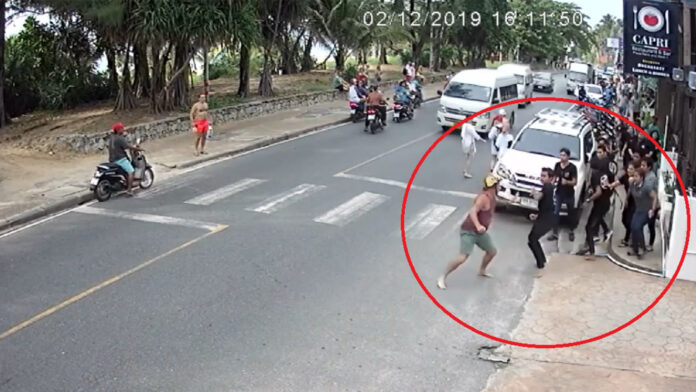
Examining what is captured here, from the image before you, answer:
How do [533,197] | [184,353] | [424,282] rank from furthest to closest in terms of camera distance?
[533,197]
[424,282]
[184,353]

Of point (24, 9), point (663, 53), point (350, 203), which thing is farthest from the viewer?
point (24, 9)

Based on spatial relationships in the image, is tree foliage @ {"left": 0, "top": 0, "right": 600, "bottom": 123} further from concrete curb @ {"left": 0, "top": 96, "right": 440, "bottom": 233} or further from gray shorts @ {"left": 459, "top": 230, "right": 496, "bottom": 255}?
gray shorts @ {"left": 459, "top": 230, "right": 496, "bottom": 255}

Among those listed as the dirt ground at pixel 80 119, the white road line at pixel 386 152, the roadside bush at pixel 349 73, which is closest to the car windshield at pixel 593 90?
the roadside bush at pixel 349 73

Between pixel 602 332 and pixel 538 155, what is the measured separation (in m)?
5.97

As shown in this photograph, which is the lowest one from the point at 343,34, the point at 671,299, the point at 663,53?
the point at 671,299

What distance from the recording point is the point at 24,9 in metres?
21.8

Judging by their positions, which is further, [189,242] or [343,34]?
[343,34]

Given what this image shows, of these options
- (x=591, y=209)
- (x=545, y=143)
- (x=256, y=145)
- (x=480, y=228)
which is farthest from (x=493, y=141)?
(x=256, y=145)

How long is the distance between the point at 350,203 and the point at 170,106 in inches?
458

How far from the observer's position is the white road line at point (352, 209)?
12.8 metres

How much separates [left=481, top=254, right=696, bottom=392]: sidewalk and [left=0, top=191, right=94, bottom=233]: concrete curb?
8735 millimetres

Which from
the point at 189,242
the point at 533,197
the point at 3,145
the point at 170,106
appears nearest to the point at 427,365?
the point at 189,242

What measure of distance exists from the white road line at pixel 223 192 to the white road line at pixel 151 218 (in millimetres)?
1217

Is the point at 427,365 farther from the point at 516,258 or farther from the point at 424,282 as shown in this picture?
the point at 516,258
